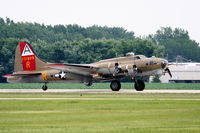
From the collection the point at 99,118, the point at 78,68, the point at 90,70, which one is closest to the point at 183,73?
the point at 90,70

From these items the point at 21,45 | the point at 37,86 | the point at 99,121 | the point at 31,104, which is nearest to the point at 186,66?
the point at 37,86

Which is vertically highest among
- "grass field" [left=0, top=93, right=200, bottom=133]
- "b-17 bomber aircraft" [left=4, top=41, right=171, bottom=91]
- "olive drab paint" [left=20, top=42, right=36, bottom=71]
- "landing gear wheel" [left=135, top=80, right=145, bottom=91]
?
"olive drab paint" [left=20, top=42, right=36, bottom=71]

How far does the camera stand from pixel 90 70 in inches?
2514

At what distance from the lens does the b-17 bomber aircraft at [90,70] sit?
61.6 metres

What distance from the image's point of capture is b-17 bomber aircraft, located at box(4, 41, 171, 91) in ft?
202

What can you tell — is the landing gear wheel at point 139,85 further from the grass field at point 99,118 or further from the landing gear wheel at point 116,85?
the grass field at point 99,118

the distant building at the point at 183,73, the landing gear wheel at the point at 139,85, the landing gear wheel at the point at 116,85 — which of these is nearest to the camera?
the landing gear wheel at the point at 139,85

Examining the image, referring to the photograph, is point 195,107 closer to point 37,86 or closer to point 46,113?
point 46,113

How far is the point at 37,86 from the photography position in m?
81.2

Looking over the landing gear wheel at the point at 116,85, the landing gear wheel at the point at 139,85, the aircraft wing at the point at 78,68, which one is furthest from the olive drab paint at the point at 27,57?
the landing gear wheel at the point at 139,85

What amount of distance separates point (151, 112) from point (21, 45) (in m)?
37.5

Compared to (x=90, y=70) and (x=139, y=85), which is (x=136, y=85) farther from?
(x=90, y=70)

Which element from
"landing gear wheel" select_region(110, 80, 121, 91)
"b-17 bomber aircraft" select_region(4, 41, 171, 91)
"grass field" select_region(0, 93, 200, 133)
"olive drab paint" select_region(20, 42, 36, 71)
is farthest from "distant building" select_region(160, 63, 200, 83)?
"grass field" select_region(0, 93, 200, 133)

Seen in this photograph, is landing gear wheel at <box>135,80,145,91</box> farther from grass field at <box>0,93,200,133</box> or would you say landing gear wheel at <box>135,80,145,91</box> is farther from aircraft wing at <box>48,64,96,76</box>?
grass field at <box>0,93,200,133</box>
